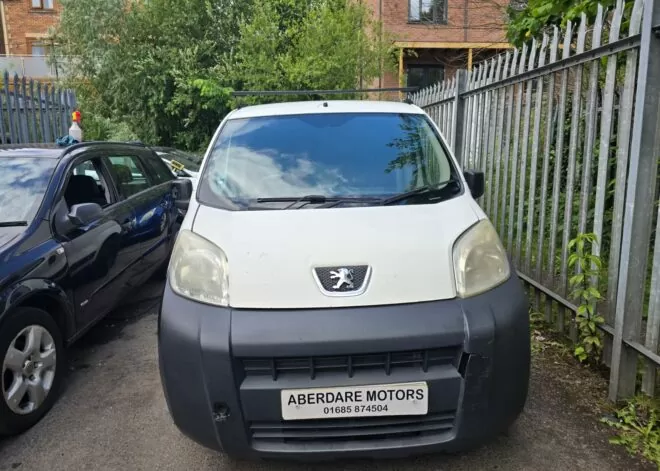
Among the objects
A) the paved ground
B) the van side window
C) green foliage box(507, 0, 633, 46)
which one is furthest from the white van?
green foliage box(507, 0, 633, 46)

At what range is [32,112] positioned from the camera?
10.2m

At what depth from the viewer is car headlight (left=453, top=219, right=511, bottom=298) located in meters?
2.38

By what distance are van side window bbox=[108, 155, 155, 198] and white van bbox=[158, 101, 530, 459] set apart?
243 cm

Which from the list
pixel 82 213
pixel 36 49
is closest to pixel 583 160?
pixel 82 213

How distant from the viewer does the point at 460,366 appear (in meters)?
2.19

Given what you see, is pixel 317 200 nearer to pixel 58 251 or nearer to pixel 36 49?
pixel 58 251

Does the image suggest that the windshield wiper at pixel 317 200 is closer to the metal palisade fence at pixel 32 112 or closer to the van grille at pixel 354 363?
the van grille at pixel 354 363

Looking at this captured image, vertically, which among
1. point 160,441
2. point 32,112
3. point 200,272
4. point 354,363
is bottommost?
point 160,441

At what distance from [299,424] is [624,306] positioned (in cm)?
202

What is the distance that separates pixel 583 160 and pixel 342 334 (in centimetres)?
237

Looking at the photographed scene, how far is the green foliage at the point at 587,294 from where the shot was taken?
130 inches

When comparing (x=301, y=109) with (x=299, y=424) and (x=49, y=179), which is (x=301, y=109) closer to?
(x=49, y=179)

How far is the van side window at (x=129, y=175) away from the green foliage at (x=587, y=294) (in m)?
3.76

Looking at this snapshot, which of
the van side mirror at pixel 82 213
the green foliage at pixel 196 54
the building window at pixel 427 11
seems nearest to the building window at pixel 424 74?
the building window at pixel 427 11
